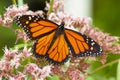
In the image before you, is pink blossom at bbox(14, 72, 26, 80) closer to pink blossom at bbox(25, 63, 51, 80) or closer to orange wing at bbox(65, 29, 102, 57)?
pink blossom at bbox(25, 63, 51, 80)

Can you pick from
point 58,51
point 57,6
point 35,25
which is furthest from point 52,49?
point 57,6

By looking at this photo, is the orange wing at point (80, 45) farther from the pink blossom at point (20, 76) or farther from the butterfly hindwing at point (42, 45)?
the pink blossom at point (20, 76)

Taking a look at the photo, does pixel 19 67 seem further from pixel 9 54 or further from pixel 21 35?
pixel 21 35

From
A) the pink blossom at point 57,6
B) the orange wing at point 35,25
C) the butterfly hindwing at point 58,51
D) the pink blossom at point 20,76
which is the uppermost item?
the pink blossom at point 57,6

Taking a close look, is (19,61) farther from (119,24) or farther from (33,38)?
(119,24)

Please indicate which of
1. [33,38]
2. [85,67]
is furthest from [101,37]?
[33,38]

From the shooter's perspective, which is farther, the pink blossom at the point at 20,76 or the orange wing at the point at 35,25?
the orange wing at the point at 35,25

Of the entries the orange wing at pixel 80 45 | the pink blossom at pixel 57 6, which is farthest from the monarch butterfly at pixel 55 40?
the pink blossom at pixel 57 6
